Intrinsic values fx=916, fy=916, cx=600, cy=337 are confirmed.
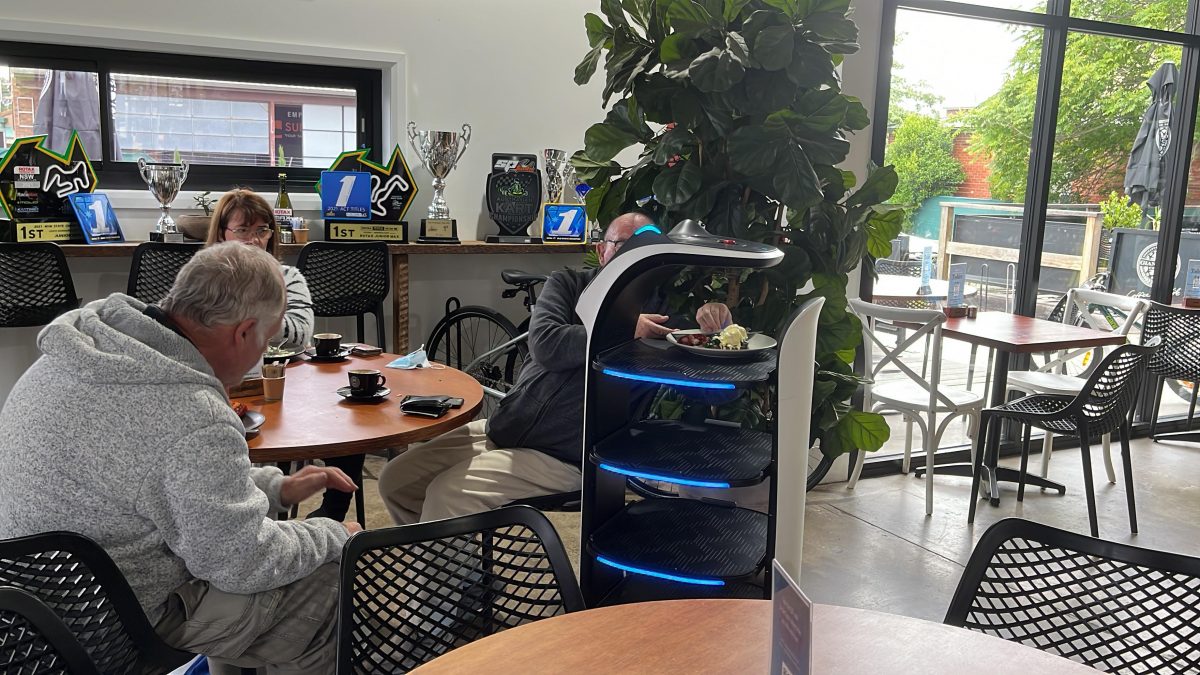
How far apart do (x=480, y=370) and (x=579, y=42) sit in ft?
6.48

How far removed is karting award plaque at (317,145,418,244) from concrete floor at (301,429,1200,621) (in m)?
1.18

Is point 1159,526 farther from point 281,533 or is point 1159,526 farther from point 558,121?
point 281,533

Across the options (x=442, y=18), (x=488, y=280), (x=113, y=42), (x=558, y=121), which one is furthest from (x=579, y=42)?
(x=113, y=42)

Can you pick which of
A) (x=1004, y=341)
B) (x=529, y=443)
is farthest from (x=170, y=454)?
(x=1004, y=341)

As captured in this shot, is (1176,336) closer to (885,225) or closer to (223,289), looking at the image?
(885,225)

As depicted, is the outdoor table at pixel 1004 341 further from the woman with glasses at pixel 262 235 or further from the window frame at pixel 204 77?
the window frame at pixel 204 77

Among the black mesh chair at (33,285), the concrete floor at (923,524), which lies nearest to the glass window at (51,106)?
the black mesh chair at (33,285)

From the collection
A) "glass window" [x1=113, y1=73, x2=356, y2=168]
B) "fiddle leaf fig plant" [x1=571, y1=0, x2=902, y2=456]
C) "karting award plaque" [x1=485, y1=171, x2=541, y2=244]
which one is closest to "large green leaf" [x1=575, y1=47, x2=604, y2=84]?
"fiddle leaf fig plant" [x1=571, y1=0, x2=902, y2=456]

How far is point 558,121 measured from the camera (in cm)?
532

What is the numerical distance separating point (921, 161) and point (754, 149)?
2.68 m

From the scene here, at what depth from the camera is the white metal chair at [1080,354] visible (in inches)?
181

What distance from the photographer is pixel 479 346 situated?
5367mm

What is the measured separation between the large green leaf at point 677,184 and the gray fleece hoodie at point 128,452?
1508 millimetres

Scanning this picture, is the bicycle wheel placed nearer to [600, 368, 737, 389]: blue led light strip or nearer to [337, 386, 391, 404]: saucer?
[337, 386, 391, 404]: saucer
